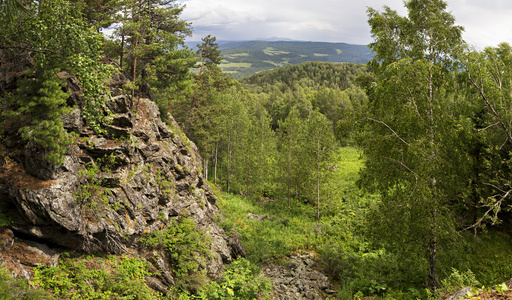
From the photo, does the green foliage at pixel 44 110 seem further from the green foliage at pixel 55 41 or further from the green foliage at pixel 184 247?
the green foliage at pixel 184 247

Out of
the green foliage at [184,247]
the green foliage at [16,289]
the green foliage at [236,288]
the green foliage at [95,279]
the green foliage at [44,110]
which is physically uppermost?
the green foliage at [44,110]

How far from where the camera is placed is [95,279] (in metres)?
Answer: 8.48

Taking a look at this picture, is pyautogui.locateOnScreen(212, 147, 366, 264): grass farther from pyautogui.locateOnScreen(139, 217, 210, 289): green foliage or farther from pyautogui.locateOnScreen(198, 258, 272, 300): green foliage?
pyautogui.locateOnScreen(139, 217, 210, 289): green foliage

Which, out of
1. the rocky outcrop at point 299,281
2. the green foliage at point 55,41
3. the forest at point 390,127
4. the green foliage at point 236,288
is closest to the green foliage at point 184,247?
the green foliage at point 236,288

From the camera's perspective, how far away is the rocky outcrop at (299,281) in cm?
1285

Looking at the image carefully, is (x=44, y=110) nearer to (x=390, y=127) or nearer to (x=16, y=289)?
(x=16, y=289)

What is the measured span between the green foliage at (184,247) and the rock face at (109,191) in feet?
1.39

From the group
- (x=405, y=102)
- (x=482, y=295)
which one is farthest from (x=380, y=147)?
(x=482, y=295)

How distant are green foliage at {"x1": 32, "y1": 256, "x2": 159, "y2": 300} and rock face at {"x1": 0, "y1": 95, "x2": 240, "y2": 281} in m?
0.54

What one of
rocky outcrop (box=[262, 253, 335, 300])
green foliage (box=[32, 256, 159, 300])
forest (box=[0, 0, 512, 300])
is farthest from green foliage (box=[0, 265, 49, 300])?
rocky outcrop (box=[262, 253, 335, 300])

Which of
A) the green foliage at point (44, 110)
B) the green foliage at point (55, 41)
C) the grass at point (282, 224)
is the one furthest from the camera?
the grass at point (282, 224)

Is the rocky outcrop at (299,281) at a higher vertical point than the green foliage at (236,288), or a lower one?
lower

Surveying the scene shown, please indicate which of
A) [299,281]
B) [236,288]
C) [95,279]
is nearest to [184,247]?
[236,288]

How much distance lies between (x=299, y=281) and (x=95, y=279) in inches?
397
